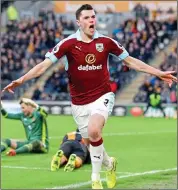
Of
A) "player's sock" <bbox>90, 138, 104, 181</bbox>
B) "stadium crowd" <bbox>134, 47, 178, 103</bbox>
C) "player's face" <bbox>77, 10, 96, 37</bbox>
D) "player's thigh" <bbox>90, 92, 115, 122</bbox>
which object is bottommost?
"stadium crowd" <bbox>134, 47, 178, 103</bbox>

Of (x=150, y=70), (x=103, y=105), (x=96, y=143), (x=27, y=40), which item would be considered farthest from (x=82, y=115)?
(x=27, y=40)

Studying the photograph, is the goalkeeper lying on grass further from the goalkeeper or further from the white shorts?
the white shorts

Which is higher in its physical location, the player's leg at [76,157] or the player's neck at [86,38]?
the player's neck at [86,38]

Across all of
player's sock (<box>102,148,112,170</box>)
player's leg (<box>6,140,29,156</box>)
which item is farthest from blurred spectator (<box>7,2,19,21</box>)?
player's sock (<box>102,148,112,170</box>)

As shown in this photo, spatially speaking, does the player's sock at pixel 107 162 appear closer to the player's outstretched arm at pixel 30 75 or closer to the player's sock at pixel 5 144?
the player's outstretched arm at pixel 30 75

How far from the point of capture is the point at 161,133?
23.1 metres

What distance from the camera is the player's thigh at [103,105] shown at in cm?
1020

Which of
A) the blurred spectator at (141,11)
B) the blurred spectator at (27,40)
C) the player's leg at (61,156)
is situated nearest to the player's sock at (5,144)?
the player's leg at (61,156)

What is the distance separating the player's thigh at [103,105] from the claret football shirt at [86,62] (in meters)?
0.06

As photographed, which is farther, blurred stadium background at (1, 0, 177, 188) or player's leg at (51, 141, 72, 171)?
blurred stadium background at (1, 0, 177, 188)

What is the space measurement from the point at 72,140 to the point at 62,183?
2.60m

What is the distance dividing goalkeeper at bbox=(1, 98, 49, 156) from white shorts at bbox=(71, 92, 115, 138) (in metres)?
4.90

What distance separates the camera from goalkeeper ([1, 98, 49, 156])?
15.4 meters

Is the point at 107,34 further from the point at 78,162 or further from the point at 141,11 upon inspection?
the point at 78,162
